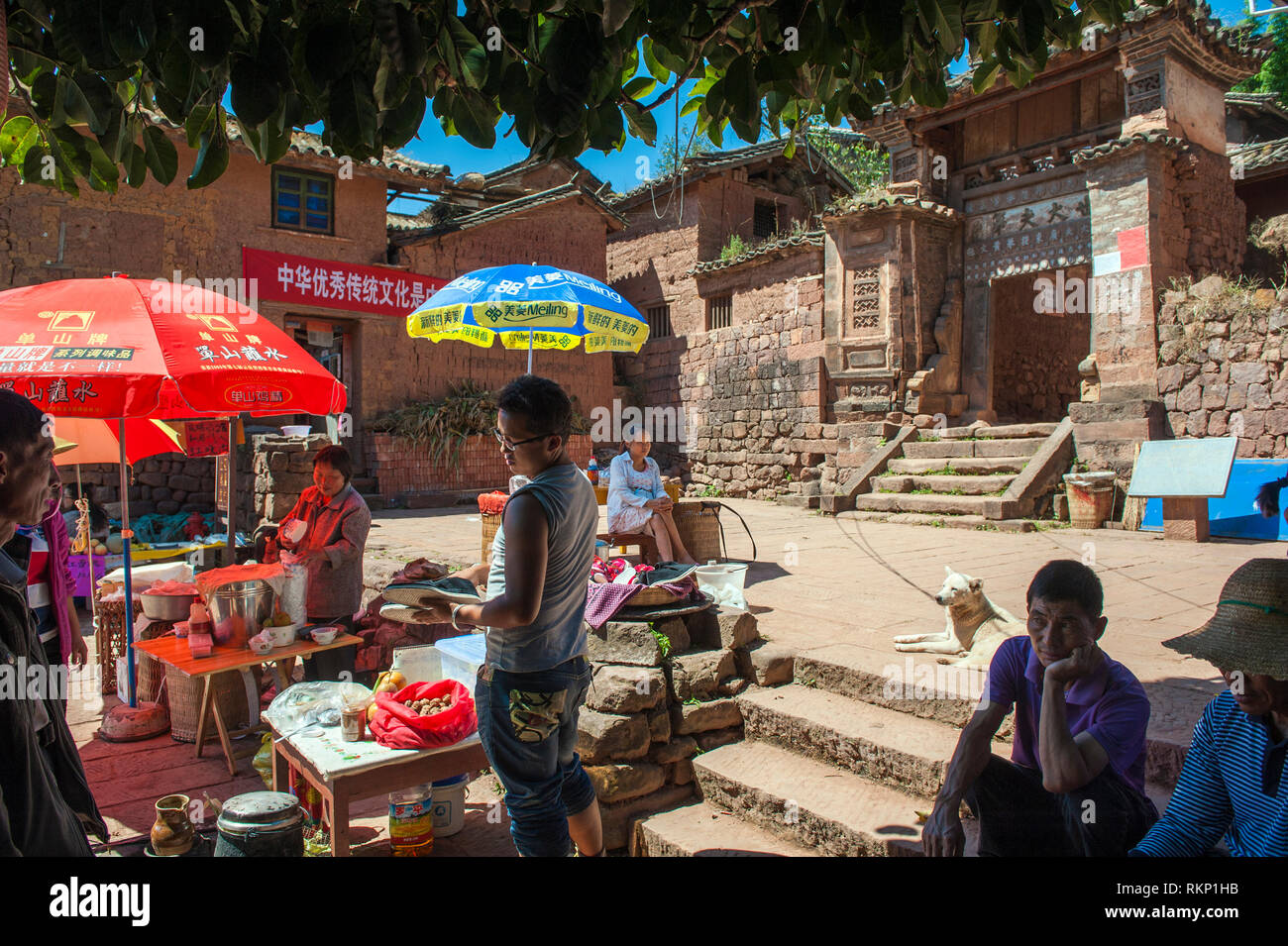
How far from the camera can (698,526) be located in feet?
22.9

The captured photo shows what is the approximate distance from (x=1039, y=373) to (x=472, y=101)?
1618 centimetres

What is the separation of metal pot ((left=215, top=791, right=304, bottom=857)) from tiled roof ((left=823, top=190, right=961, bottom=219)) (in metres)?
13.2

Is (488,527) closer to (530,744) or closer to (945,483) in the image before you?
(530,744)

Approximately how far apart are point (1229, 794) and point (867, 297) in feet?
42.5

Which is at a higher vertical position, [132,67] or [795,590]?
[132,67]

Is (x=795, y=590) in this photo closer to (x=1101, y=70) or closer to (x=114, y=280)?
(x=114, y=280)

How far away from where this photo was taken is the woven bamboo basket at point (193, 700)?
4.68 meters

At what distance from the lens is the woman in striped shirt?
5.98 feet

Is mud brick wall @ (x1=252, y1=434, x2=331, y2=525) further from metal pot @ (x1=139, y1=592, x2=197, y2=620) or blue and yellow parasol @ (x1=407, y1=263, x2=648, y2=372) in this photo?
metal pot @ (x1=139, y1=592, x2=197, y2=620)

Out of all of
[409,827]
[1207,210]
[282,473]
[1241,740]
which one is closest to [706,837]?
[409,827]

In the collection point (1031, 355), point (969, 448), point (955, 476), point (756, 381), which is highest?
point (1031, 355)

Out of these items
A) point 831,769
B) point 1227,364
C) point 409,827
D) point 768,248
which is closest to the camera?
point 409,827
